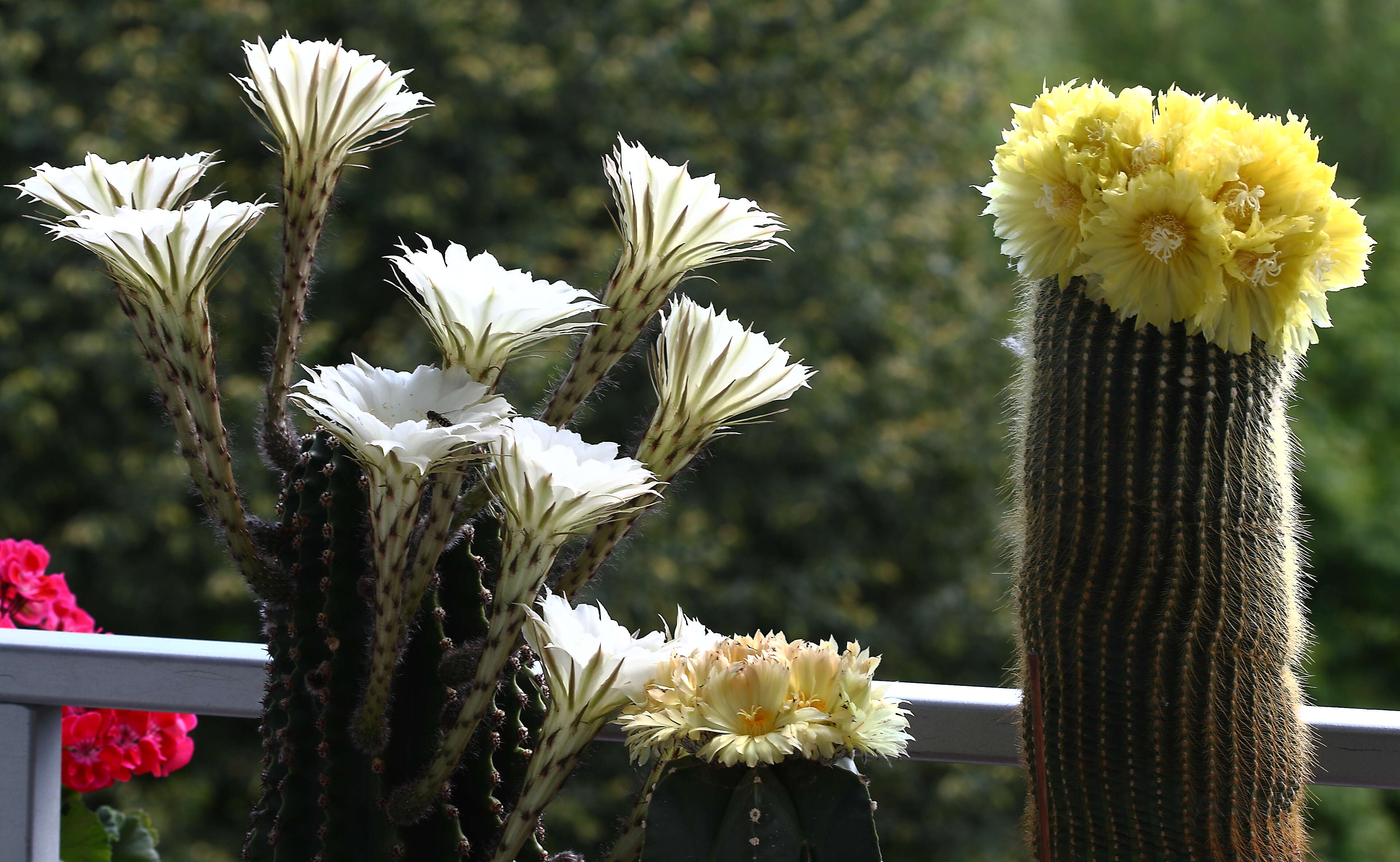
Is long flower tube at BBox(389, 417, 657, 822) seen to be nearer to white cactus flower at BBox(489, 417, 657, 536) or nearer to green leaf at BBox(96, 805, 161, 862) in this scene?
white cactus flower at BBox(489, 417, 657, 536)

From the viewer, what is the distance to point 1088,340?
0.77m

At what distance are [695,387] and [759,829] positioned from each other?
0.24 m

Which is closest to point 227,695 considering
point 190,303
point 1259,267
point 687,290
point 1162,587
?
point 190,303

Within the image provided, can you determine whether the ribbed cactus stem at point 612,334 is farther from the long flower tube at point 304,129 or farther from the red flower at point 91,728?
the red flower at point 91,728

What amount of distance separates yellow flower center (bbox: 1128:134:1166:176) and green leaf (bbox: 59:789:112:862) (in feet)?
3.33

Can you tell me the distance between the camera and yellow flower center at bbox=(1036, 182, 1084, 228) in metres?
0.76

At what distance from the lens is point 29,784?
1027mm

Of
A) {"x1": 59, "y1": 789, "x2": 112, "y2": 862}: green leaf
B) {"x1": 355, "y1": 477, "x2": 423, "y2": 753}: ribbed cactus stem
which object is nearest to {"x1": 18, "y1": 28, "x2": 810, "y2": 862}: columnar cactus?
{"x1": 355, "y1": 477, "x2": 423, "y2": 753}: ribbed cactus stem

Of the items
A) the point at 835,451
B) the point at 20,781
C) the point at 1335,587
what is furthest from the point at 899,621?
the point at 20,781

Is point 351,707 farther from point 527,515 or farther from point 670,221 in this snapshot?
point 670,221

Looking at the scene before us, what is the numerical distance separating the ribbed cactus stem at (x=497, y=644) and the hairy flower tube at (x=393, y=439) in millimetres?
40

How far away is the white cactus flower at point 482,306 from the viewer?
63cm

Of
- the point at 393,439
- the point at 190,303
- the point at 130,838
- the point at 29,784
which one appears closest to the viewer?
the point at 393,439

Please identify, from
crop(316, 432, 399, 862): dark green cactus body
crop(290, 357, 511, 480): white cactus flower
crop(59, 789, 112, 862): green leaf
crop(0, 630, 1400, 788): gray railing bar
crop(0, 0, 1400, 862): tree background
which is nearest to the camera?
crop(290, 357, 511, 480): white cactus flower
